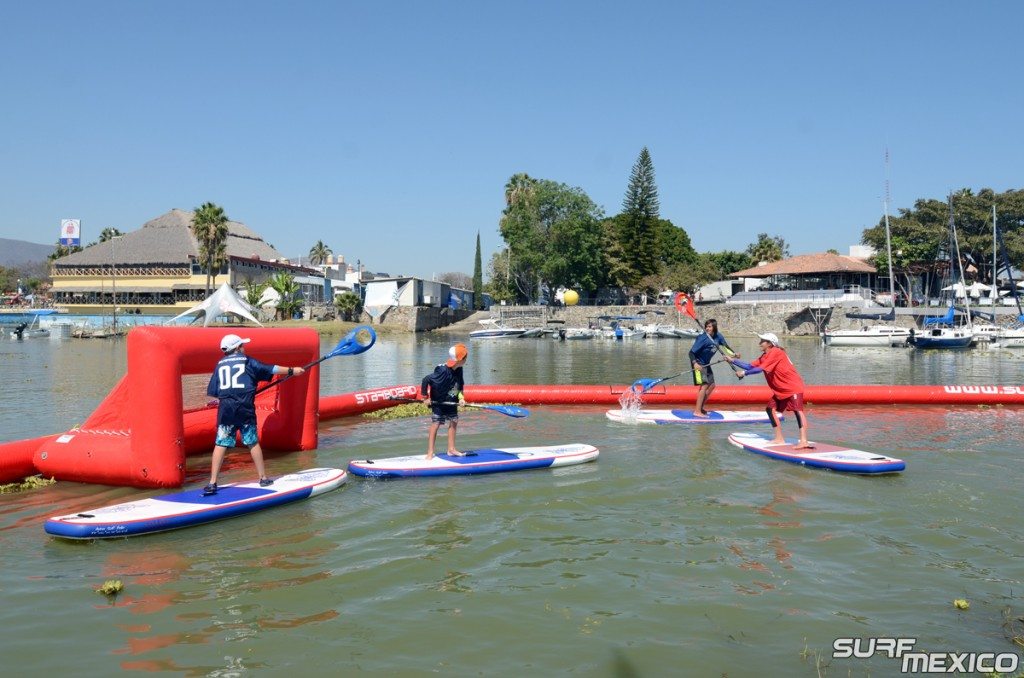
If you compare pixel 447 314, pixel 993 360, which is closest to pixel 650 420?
pixel 993 360

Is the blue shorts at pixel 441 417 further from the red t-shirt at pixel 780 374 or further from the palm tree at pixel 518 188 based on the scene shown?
the palm tree at pixel 518 188

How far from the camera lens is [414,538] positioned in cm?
809

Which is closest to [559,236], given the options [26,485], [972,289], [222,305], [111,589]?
[972,289]

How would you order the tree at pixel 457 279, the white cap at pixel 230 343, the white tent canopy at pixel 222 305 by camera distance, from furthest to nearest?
the tree at pixel 457 279 → the white tent canopy at pixel 222 305 → the white cap at pixel 230 343

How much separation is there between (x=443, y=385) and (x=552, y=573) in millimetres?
4303

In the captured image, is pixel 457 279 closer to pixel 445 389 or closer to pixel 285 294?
pixel 285 294

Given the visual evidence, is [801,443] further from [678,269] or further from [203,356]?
[678,269]

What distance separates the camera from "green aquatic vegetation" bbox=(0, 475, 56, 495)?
1007 centimetres

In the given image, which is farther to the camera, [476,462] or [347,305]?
[347,305]

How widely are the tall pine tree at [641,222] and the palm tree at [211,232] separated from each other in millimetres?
41525

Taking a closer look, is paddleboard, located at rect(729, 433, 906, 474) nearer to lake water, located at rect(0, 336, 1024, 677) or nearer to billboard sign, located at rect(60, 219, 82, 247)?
lake water, located at rect(0, 336, 1024, 677)

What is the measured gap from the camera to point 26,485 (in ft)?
33.5

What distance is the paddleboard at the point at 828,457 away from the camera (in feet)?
35.2

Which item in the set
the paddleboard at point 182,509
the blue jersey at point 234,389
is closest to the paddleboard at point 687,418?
the paddleboard at point 182,509
